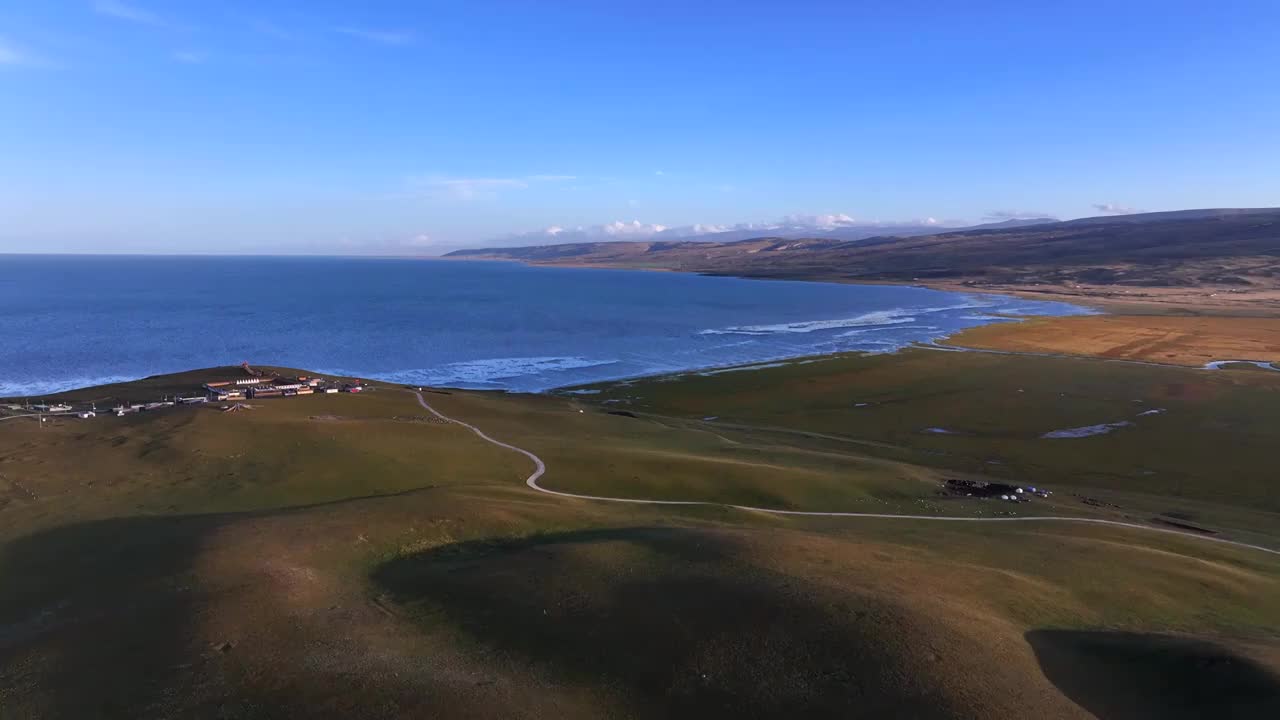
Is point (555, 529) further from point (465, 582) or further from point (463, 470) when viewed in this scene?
point (463, 470)

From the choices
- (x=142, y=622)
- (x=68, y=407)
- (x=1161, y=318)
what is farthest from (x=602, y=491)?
(x=1161, y=318)

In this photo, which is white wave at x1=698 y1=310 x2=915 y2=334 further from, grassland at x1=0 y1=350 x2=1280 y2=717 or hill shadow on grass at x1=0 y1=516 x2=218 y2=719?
hill shadow on grass at x1=0 y1=516 x2=218 y2=719

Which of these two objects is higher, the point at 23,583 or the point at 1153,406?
the point at 23,583

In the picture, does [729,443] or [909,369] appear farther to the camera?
[909,369]

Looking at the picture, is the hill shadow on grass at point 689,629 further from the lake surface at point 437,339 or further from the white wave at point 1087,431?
the lake surface at point 437,339

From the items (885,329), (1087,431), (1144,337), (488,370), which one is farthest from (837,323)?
(1087,431)

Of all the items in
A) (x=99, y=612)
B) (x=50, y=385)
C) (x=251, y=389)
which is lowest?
(x=50, y=385)

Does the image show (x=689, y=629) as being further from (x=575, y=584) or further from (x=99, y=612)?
(x=99, y=612)

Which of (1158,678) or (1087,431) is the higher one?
(1158,678)
